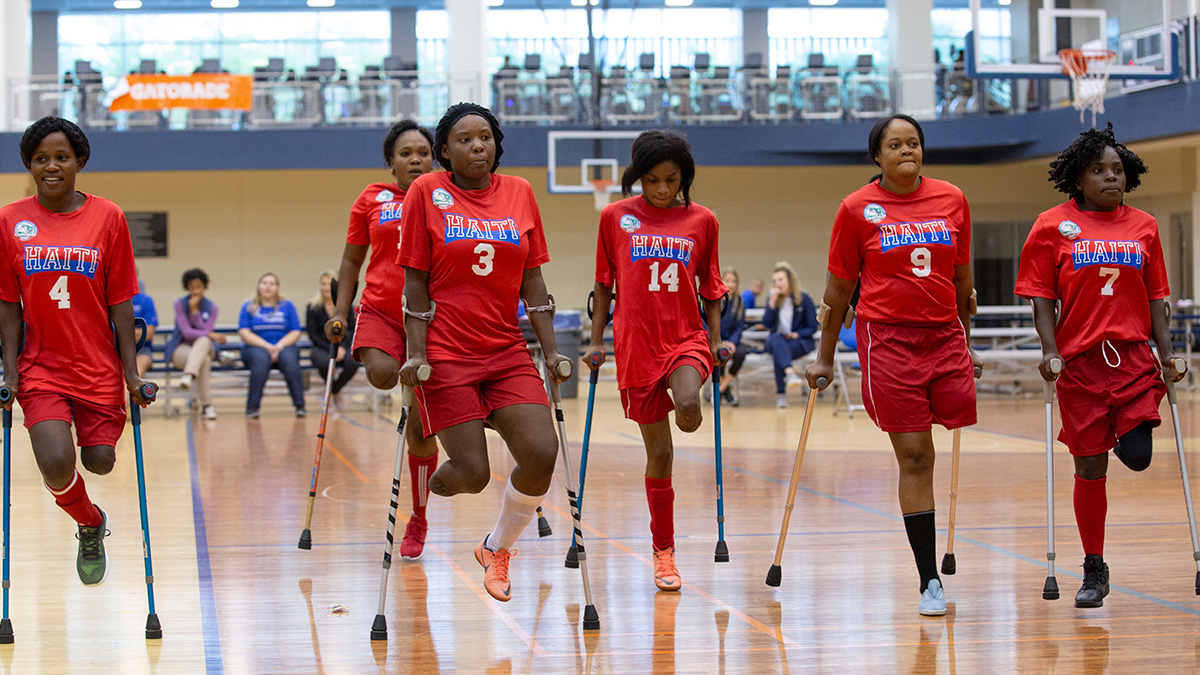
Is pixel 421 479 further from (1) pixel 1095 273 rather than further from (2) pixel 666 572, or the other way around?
(1) pixel 1095 273

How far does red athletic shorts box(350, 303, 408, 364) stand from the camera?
5.05m

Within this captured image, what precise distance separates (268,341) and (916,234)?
10113mm

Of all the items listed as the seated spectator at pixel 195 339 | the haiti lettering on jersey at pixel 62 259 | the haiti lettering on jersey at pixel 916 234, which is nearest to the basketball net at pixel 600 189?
the seated spectator at pixel 195 339

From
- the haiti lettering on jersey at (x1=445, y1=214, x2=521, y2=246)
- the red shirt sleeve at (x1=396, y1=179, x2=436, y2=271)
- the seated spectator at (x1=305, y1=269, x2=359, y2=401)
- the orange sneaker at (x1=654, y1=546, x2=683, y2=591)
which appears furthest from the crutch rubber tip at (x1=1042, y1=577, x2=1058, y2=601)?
the seated spectator at (x1=305, y1=269, x2=359, y2=401)

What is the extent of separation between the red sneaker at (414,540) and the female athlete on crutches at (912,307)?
193 centimetres

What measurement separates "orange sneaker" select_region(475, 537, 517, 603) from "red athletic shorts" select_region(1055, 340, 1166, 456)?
2.06 m

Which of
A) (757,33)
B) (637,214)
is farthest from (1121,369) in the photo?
(757,33)

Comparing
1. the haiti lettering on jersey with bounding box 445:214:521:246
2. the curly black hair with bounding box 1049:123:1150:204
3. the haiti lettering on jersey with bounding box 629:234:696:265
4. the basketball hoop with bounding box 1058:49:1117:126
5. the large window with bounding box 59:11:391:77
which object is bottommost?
the haiti lettering on jersey with bounding box 629:234:696:265

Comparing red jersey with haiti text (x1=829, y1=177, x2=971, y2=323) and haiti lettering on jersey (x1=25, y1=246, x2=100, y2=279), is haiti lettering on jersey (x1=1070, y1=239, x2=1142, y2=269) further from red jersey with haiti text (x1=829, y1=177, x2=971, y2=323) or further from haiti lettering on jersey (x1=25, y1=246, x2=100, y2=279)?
haiti lettering on jersey (x1=25, y1=246, x2=100, y2=279)

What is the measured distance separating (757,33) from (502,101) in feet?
33.4

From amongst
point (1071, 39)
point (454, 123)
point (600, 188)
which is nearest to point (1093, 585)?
point (454, 123)

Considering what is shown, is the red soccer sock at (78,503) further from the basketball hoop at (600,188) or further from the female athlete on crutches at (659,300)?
the basketball hoop at (600,188)

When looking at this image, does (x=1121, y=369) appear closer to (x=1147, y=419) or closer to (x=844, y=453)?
(x=1147, y=419)

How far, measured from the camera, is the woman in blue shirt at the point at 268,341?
12961mm
